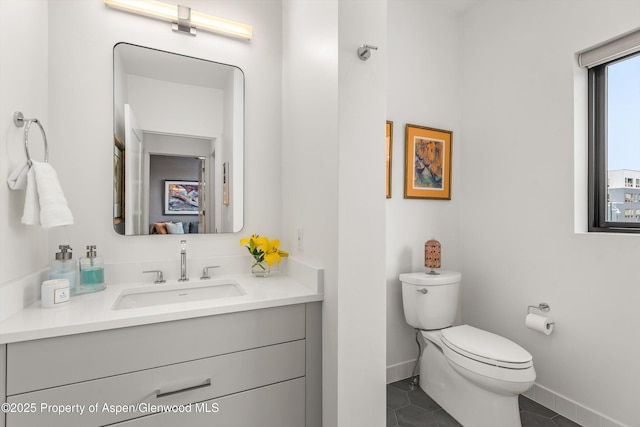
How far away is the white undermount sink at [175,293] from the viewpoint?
1.39 m

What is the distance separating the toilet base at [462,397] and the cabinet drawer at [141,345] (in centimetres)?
102

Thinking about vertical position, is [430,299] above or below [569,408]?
above

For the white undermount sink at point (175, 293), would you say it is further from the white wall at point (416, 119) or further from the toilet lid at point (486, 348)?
the toilet lid at point (486, 348)

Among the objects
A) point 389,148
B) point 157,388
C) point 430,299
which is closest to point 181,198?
point 157,388

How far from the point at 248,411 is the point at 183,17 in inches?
73.8

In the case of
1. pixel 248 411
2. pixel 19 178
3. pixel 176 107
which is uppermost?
pixel 176 107

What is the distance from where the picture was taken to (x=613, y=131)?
166 centimetres

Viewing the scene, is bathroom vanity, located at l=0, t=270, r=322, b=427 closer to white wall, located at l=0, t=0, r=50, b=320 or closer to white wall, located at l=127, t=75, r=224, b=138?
white wall, located at l=0, t=0, r=50, b=320

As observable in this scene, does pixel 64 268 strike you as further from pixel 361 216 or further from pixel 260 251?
pixel 361 216

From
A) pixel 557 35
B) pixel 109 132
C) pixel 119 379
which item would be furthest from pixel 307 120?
pixel 557 35

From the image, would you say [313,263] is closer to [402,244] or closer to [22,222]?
[402,244]

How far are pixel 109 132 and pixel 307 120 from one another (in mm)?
957

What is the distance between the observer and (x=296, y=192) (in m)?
1.61

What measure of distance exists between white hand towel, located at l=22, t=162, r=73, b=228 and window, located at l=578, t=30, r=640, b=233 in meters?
2.57
